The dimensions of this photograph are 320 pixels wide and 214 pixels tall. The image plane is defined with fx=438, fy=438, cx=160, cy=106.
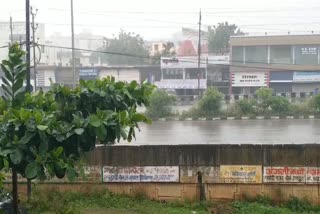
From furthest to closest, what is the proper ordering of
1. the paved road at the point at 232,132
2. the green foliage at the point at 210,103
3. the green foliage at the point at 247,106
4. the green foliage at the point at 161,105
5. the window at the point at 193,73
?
1. the window at the point at 193,73
2. the green foliage at the point at 161,105
3. the green foliage at the point at 247,106
4. the green foliage at the point at 210,103
5. the paved road at the point at 232,132

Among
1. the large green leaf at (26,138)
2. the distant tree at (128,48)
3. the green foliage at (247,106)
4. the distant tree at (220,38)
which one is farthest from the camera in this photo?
the distant tree at (128,48)

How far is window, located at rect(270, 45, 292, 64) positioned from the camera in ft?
128

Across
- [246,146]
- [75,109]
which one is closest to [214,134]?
[246,146]

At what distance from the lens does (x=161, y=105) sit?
28.6 meters

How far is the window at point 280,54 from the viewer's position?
38906mm

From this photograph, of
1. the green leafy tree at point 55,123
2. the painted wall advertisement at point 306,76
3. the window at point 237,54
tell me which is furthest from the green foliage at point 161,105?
the green leafy tree at point 55,123

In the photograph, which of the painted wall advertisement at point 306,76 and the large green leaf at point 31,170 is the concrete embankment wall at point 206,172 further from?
the painted wall advertisement at point 306,76

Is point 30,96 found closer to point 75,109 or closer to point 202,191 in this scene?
point 75,109

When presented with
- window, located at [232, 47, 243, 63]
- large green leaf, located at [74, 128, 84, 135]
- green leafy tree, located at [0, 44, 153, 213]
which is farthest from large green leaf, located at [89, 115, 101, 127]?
window, located at [232, 47, 243, 63]

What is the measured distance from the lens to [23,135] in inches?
160

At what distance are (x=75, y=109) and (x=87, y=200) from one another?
573cm

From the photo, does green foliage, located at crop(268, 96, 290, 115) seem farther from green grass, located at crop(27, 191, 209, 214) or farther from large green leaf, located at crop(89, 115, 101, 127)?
large green leaf, located at crop(89, 115, 101, 127)

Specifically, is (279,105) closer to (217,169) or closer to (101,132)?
(217,169)

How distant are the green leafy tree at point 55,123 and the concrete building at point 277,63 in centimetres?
3464
